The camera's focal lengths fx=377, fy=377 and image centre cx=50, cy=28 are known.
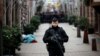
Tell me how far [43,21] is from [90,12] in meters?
34.6

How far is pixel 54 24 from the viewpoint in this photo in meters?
11.5

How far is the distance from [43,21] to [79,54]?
54151mm

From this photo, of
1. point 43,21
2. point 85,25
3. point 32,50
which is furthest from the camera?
point 43,21

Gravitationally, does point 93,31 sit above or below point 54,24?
below

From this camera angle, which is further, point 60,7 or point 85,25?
point 60,7

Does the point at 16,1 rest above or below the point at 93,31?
above

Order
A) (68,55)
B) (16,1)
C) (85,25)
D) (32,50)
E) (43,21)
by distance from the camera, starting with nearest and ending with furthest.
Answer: (68,55) → (32,50) → (16,1) → (85,25) → (43,21)

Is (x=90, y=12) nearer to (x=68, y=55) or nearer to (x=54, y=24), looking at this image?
(x=68, y=55)

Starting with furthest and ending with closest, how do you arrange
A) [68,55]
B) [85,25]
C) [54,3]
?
[54,3], [85,25], [68,55]

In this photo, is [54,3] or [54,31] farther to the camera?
[54,3]

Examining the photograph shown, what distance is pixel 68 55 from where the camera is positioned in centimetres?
1908

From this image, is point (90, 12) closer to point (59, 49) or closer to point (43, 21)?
point (59, 49)

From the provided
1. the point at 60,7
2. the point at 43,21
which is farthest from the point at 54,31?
the point at 60,7

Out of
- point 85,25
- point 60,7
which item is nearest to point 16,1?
point 85,25
